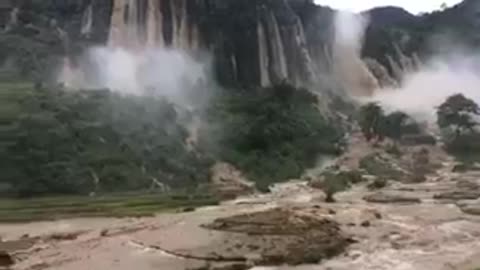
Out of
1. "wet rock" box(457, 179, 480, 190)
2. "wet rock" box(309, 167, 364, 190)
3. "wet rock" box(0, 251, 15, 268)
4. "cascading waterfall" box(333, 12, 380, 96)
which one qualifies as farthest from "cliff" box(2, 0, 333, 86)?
"wet rock" box(0, 251, 15, 268)

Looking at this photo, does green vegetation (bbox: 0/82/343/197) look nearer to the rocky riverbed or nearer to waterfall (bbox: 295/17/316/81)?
the rocky riverbed

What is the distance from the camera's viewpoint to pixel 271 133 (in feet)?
266

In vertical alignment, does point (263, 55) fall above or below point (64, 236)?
above

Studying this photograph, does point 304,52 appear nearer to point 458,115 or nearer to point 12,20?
point 458,115

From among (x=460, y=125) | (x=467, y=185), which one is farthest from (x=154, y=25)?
(x=467, y=185)

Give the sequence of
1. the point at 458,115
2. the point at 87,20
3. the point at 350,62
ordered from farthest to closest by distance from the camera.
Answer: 1. the point at 350,62
2. the point at 87,20
3. the point at 458,115

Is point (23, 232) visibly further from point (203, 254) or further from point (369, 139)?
point (369, 139)

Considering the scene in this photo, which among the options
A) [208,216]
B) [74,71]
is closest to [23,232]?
[208,216]

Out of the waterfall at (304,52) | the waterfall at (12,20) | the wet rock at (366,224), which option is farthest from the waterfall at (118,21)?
the wet rock at (366,224)

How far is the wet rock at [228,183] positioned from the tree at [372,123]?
24.6m

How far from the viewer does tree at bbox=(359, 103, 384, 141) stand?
302ft

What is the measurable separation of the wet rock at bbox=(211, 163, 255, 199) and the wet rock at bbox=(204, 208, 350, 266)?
1475cm

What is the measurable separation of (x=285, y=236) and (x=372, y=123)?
172ft

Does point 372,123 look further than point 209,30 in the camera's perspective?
No
